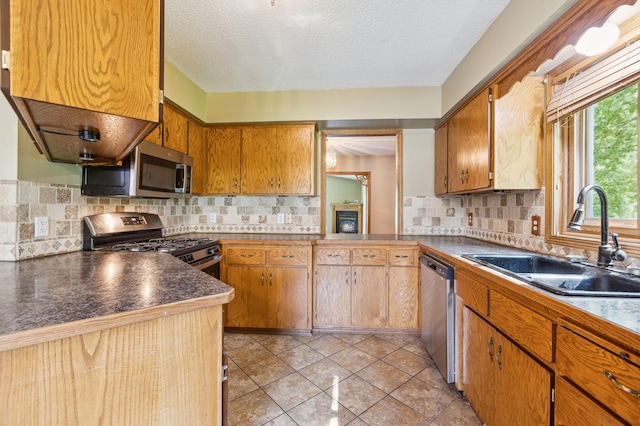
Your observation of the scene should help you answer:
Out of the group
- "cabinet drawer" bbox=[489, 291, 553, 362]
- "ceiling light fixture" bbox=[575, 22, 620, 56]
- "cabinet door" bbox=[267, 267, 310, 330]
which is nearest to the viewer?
"cabinet drawer" bbox=[489, 291, 553, 362]

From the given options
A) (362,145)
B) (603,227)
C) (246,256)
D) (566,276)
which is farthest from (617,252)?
(362,145)

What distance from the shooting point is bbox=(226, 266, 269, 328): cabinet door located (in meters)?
2.49

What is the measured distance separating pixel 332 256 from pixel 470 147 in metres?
1.47

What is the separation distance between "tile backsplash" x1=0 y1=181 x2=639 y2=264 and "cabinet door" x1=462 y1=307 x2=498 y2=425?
0.70 metres

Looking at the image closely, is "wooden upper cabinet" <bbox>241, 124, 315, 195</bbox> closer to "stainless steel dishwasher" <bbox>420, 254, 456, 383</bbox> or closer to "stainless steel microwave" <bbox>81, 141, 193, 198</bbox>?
"stainless steel microwave" <bbox>81, 141, 193, 198</bbox>

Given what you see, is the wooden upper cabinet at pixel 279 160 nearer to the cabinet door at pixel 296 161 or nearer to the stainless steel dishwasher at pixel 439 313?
the cabinet door at pixel 296 161

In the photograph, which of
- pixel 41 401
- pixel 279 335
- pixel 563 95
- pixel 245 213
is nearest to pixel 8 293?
pixel 41 401

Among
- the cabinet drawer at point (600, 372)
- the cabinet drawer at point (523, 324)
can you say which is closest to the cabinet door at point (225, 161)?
the cabinet drawer at point (523, 324)

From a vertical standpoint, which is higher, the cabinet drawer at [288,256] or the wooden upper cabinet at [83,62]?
the wooden upper cabinet at [83,62]

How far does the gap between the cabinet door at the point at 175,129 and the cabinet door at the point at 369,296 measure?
195cm

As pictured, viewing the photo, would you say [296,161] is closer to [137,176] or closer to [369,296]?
[137,176]

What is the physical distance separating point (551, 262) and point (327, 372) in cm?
157

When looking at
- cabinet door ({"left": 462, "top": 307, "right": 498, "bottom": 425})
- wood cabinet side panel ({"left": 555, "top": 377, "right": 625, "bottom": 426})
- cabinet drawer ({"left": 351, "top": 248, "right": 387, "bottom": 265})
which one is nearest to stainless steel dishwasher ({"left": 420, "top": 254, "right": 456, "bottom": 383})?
cabinet door ({"left": 462, "top": 307, "right": 498, "bottom": 425})

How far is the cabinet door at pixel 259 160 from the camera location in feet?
9.08
